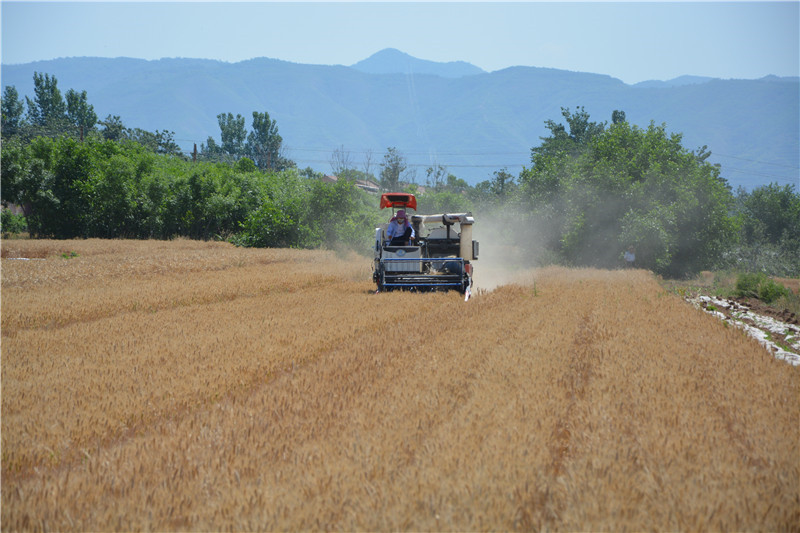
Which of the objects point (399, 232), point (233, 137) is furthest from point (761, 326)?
point (233, 137)

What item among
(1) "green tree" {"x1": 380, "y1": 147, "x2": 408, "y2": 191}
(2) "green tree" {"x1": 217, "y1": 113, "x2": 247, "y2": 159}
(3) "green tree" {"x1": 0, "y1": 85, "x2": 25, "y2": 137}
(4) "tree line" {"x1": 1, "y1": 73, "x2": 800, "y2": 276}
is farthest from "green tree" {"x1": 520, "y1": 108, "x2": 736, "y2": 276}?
(2) "green tree" {"x1": 217, "y1": 113, "x2": 247, "y2": 159}

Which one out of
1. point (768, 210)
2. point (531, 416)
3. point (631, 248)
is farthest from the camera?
point (768, 210)

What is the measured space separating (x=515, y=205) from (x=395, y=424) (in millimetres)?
31597

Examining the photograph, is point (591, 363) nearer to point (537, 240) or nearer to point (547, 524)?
point (547, 524)

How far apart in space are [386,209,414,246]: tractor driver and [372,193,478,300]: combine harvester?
6.5 inches

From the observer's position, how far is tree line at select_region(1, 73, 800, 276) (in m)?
29.1

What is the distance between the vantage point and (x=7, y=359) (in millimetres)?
8156

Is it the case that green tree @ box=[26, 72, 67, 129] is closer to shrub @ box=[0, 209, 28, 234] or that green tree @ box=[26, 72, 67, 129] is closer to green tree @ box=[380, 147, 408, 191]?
green tree @ box=[380, 147, 408, 191]

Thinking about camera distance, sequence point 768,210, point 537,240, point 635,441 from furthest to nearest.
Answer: point 768,210, point 537,240, point 635,441

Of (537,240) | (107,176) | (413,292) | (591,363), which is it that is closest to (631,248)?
(537,240)

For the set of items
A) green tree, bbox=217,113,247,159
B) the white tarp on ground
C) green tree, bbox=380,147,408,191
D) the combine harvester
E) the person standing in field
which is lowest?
the white tarp on ground

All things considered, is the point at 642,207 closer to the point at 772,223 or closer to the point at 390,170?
the point at 772,223

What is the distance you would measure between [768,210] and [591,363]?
4753 centimetres

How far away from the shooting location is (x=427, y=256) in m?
18.1
